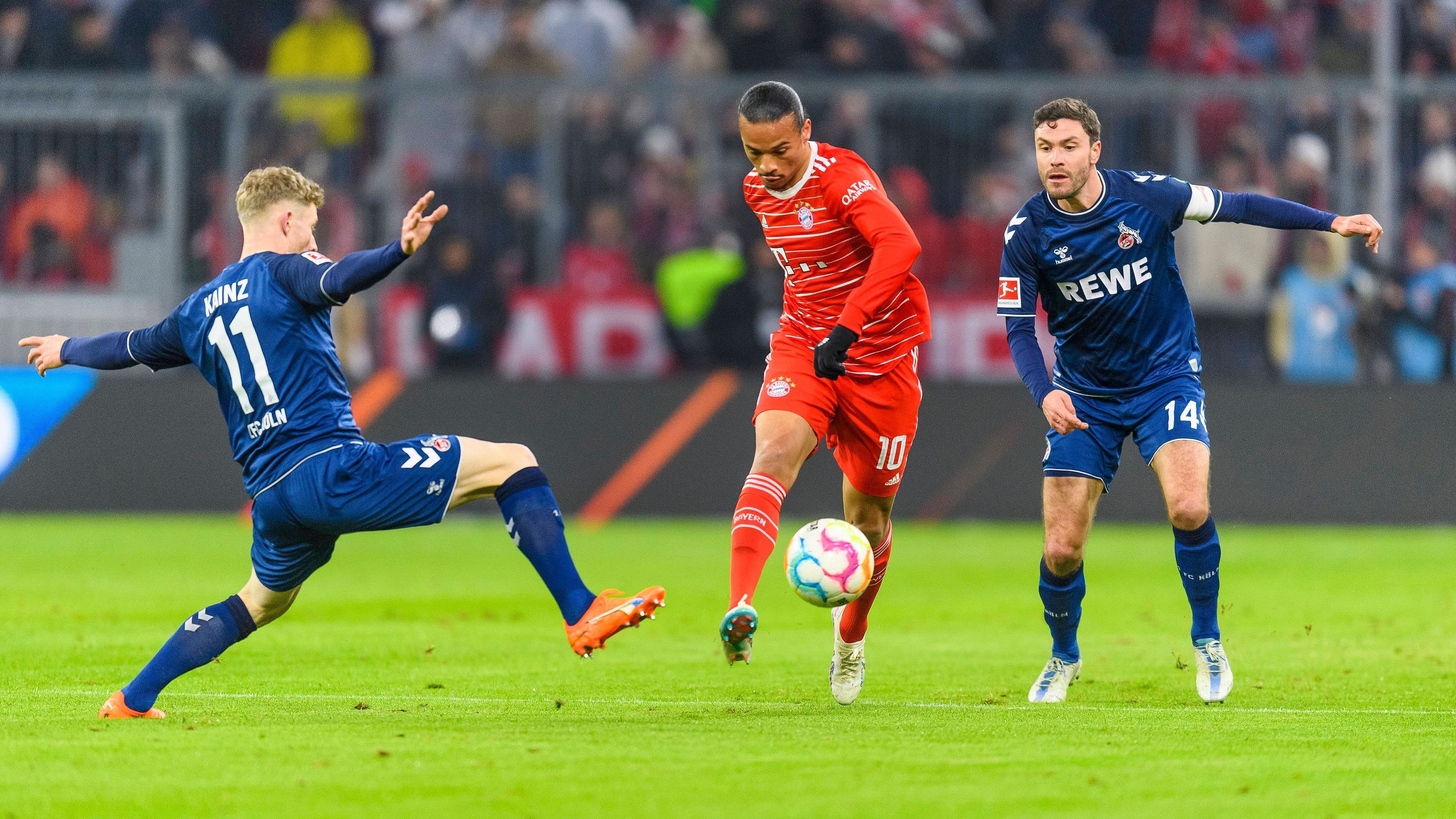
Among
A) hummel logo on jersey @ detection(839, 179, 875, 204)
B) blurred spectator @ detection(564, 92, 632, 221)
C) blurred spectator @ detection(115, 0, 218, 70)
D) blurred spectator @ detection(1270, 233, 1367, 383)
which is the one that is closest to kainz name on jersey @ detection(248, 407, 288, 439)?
hummel logo on jersey @ detection(839, 179, 875, 204)

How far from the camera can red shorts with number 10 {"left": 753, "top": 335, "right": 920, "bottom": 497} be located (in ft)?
24.0

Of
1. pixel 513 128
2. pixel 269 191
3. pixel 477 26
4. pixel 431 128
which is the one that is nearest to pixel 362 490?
pixel 269 191

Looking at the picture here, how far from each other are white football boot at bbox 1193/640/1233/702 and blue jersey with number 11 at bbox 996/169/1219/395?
110cm

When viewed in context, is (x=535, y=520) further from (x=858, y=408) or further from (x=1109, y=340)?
(x=1109, y=340)

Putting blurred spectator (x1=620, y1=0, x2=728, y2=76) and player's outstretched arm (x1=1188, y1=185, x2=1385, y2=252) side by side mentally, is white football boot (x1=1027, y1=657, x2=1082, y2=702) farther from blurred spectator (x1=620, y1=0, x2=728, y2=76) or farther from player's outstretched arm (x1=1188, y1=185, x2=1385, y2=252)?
blurred spectator (x1=620, y1=0, x2=728, y2=76)

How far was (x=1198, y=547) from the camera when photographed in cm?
734

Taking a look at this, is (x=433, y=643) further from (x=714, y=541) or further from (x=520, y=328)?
(x=520, y=328)

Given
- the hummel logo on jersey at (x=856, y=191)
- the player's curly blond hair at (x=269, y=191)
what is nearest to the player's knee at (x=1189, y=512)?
the hummel logo on jersey at (x=856, y=191)

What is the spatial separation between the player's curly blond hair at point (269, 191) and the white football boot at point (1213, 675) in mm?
3827

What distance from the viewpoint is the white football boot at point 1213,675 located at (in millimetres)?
7141

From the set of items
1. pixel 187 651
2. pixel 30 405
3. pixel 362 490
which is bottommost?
pixel 30 405

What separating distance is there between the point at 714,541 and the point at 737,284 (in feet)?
8.88

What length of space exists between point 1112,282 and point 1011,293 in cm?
42

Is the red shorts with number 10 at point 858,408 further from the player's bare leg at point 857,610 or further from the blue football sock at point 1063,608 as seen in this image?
the blue football sock at point 1063,608
